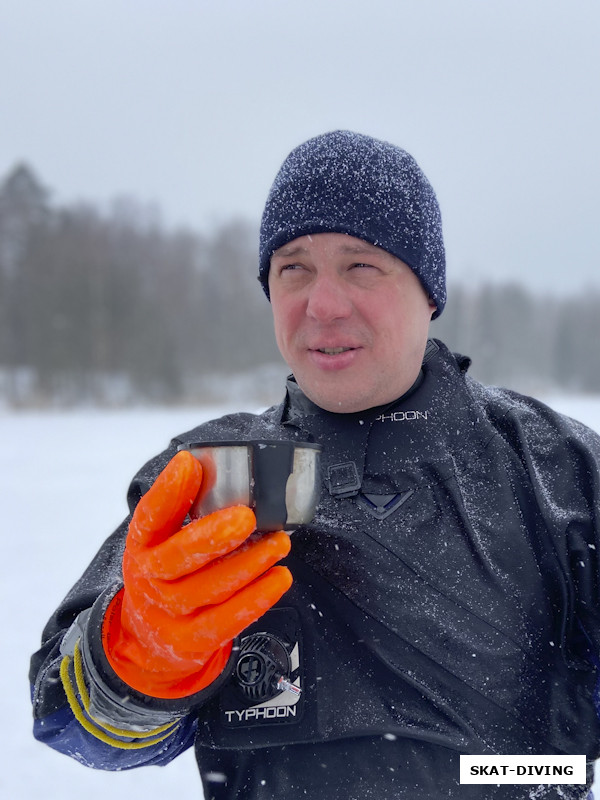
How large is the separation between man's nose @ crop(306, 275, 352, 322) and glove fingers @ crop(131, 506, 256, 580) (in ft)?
1.78

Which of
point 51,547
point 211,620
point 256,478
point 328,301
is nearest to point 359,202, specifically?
point 328,301

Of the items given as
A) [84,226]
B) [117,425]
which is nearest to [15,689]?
[117,425]

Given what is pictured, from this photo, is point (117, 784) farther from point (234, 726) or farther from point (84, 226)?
point (84, 226)

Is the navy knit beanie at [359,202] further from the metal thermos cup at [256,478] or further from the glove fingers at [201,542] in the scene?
the glove fingers at [201,542]

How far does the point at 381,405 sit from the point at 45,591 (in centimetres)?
357

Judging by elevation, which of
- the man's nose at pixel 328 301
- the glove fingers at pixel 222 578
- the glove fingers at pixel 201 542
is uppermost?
the man's nose at pixel 328 301

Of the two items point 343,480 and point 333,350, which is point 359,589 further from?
point 333,350

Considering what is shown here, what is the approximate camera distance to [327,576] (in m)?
1.39

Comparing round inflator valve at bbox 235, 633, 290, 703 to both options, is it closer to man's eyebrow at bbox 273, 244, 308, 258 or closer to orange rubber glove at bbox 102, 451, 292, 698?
orange rubber glove at bbox 102, 451, 292, 698

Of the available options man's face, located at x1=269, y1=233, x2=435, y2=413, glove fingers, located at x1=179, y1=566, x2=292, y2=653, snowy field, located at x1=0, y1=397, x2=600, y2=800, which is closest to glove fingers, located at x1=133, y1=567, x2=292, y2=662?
glove fingers, located at x1=179, y1=566, x2=292, y2=653

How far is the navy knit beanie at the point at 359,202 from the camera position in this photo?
1.50 metres

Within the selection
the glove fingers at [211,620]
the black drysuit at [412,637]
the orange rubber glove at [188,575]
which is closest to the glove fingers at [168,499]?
the orange rubber glove at [188,575]

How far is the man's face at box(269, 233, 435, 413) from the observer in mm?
1462

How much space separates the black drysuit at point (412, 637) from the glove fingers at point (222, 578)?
227 millimetres
